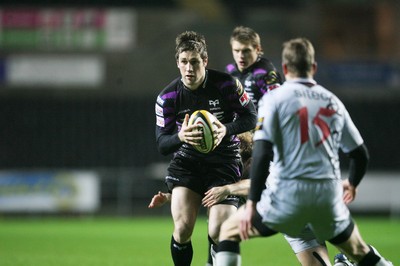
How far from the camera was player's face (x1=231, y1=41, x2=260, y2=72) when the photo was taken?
691 cm

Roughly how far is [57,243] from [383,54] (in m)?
13.9

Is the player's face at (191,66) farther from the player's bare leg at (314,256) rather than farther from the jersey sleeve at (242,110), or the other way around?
the player's bare leg at (314,256)

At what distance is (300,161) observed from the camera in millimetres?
4277

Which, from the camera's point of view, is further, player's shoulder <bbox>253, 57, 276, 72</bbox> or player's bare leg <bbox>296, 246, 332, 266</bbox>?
player's shoulder <bbox>253, 57, 276, 72</bbox>

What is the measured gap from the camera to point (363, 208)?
15570 mm

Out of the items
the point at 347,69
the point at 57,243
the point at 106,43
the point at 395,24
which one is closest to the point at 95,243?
the point at 57,243

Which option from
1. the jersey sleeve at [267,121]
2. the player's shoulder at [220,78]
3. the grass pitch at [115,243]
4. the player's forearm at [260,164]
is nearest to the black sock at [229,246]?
the player's forearm at [260,164]

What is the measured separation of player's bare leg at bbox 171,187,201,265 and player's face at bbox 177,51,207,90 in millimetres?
843

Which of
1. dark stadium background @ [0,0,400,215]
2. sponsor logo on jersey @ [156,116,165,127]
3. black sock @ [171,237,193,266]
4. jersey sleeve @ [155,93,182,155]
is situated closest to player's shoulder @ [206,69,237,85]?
jersey sleeve @ [155,93,182,155]

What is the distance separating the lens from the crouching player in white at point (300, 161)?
4.27 metres

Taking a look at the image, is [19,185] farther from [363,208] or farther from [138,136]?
[363,208]

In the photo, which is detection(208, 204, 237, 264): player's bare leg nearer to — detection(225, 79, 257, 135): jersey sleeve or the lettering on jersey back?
detection(225, 79, 257, 135): jersey sleeve

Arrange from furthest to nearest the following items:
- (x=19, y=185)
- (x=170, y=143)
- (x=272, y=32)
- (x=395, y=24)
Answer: (x=395, y=24) → (x=272, y=32) → (x=19, y=185) → (x=170, y=143)

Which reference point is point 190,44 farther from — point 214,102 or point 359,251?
point 359,251
